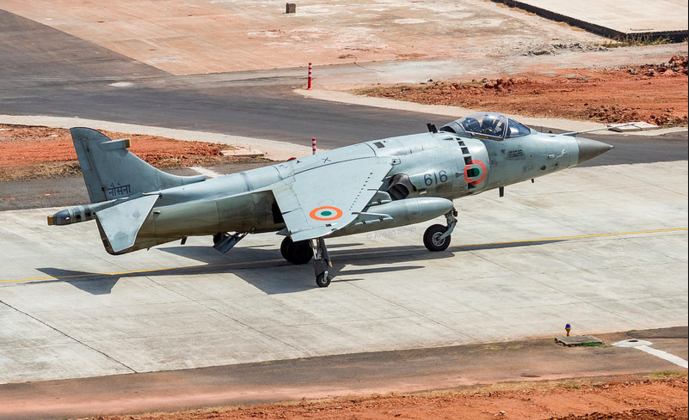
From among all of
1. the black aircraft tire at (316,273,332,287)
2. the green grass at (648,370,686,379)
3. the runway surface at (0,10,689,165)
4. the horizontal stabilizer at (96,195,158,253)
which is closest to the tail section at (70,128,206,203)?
the horizontal stabilizer at (96,195,158,253)

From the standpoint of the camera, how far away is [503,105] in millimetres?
50969

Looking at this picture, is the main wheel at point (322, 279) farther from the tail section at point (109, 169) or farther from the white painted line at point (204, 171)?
the white painted line at point (204, 171)

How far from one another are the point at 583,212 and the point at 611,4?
48124mm

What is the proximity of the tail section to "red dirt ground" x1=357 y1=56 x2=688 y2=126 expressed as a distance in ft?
88.0

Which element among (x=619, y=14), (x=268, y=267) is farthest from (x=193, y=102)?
(x=619, y=14)

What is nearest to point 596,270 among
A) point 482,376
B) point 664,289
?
point 664,289

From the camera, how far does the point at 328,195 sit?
87.4 ft

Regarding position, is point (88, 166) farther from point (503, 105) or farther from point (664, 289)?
point (503, 105)

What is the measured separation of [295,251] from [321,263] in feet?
6.74

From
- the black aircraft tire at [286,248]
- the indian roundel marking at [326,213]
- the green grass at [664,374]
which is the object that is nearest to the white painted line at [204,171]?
the black aircraft tire at [286,248]

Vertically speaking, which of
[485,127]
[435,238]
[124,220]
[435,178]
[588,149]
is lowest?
[435,238]

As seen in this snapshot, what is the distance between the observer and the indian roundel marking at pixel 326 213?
25.7 m

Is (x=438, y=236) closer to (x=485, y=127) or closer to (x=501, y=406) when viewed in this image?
(x=485, y=127)

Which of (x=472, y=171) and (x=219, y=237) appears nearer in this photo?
(x=219, y=237)
